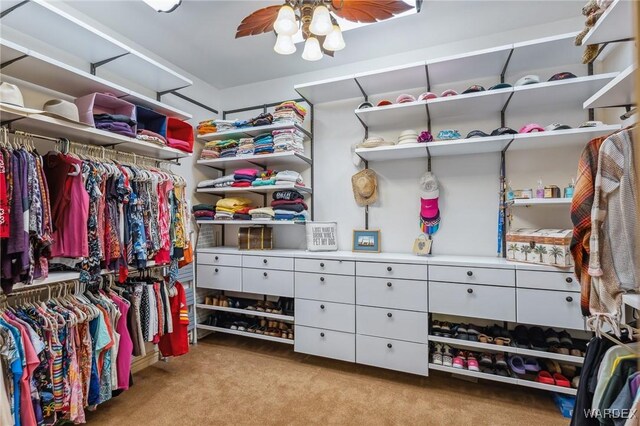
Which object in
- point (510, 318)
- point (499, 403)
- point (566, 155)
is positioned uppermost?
point (566, 155)

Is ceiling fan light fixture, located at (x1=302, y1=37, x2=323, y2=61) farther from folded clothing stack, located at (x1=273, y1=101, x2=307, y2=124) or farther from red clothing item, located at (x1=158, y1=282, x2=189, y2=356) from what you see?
red clothing item, located at (x1=158, y1=282, x2=189, y2=356)

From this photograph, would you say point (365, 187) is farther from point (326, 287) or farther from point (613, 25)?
point (613, 25)

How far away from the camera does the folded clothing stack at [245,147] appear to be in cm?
297

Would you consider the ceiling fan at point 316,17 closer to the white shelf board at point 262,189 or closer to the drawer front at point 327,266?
the white shelf board at point 262,189

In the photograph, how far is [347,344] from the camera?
238 cm

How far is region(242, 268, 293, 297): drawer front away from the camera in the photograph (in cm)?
261

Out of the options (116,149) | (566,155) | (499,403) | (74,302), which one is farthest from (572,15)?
(74,302)

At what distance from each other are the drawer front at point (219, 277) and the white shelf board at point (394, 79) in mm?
2077

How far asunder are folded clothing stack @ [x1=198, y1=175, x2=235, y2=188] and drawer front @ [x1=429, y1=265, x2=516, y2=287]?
2098 mm

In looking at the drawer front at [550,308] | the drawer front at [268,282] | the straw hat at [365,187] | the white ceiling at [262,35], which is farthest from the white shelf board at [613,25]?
the drawer front at [268,282]

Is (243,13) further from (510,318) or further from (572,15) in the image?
(510,318)

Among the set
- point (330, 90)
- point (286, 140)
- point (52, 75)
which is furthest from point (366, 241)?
point (52, 75)

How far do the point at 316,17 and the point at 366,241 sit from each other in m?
1.85

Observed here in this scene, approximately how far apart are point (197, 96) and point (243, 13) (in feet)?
4.39
